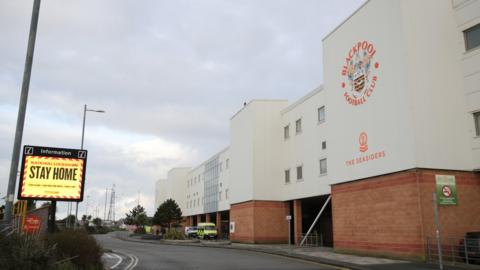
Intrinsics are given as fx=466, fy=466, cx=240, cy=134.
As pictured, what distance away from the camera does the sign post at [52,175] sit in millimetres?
17719

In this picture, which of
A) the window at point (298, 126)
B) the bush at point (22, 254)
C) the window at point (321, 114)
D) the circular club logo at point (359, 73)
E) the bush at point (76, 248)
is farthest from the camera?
the window at point (298, 126)

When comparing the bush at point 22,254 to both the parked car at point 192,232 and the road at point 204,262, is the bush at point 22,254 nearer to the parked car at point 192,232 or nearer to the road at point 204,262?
the road at point 204,262

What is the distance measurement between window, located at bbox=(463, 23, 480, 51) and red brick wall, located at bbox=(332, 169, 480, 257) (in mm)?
6399

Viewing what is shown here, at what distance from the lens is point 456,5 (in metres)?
24.2

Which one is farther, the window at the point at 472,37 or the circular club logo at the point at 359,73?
the circular club logo at the point at 359,73

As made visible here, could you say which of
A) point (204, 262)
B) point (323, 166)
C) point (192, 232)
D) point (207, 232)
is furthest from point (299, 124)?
point (192, 232)

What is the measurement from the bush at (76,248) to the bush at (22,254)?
1.88m

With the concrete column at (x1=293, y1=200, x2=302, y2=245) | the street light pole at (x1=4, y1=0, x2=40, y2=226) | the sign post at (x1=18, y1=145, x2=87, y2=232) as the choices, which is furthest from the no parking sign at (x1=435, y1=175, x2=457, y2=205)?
the concrete column at (x1=293, y1=200, x2=302, y2=245)

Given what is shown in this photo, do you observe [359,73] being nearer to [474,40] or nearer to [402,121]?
[402,121]

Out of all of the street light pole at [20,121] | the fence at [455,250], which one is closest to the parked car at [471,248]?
the fence at [455,250]

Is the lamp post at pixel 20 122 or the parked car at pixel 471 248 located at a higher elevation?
the lamp post at pixel 20 122

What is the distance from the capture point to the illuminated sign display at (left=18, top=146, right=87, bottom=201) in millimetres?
17719

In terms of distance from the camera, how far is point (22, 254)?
10703mm

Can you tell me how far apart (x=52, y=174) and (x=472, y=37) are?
20.7m
